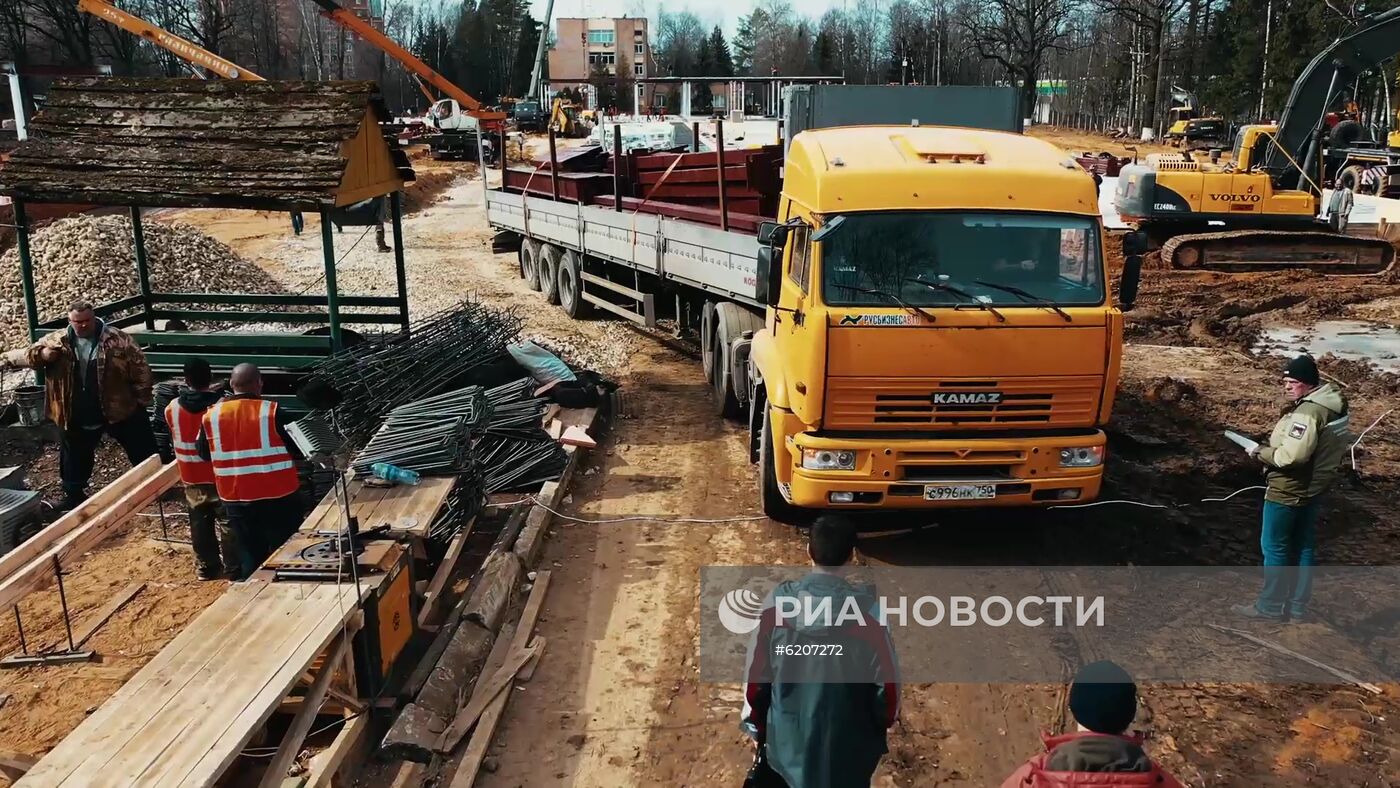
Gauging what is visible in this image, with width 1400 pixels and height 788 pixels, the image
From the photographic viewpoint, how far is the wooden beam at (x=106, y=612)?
6.46 meters

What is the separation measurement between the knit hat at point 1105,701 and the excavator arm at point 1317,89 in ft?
65.8

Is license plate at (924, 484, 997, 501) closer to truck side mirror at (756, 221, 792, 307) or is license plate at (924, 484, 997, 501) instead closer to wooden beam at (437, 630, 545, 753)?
truck side mirror at (756, 221, 792, 307)

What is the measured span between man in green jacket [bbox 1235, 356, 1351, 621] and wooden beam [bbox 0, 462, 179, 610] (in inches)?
290

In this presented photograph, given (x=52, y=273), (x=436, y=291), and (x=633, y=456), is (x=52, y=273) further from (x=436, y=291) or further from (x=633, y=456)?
(x=633, y=456)

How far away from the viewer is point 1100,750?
108 inches

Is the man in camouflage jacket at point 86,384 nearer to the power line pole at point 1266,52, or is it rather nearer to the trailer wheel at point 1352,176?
the trailer wheel at point 1352,176

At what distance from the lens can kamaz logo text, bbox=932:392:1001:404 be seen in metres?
6.54

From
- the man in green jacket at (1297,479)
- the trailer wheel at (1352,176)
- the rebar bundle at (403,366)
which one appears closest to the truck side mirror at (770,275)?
the man in green jacket at (1297,479)

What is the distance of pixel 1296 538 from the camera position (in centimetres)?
613

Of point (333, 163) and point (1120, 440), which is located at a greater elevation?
point (333, 163)

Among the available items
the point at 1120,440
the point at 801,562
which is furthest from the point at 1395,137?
the point at 801,562

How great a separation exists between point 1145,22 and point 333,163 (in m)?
53.6

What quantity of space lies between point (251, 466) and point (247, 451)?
114mm

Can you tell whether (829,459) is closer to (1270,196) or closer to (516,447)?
(516,447)
